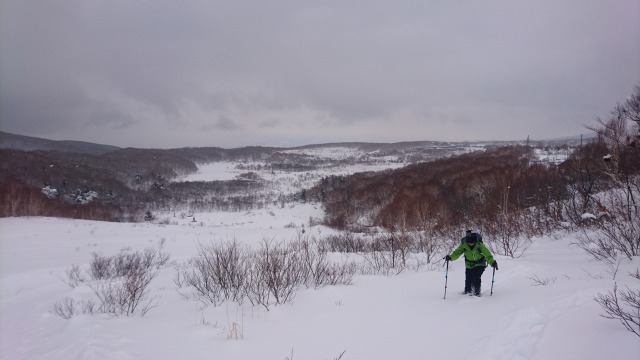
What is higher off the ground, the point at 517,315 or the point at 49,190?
the point at 517,315

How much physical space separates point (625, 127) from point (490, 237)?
9467 mm

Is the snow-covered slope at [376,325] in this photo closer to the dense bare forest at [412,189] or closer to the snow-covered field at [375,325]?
the snow-covered field at [375,325]

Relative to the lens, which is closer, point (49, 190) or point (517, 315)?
point (517, 315)

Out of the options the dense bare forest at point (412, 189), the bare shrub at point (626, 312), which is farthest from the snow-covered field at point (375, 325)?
the dense bare forest at point (412, 189)

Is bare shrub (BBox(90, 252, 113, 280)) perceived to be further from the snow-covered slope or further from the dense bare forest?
the dense bare forest

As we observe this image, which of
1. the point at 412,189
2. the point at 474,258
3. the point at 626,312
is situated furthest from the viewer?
the point at 412,189

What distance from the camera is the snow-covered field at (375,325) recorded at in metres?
5.39

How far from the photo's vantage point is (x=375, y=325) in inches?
268

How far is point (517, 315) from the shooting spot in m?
6.30

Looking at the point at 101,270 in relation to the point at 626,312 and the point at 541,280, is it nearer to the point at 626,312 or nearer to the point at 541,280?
the point at 541,280

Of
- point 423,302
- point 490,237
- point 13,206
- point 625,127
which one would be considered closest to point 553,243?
point 490,237

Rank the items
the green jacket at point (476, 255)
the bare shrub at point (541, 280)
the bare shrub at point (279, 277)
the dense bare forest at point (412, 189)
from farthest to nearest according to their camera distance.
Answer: the dense bare forest at point (412, 189) < the bare shrub at point (279, 277) < the bare shrub at point (541, 280) < the green jacket at point (476, 255)

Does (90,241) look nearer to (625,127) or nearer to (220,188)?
(625,127)

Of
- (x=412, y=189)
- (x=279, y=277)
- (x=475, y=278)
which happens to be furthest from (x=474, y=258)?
(x=412, y=189)
